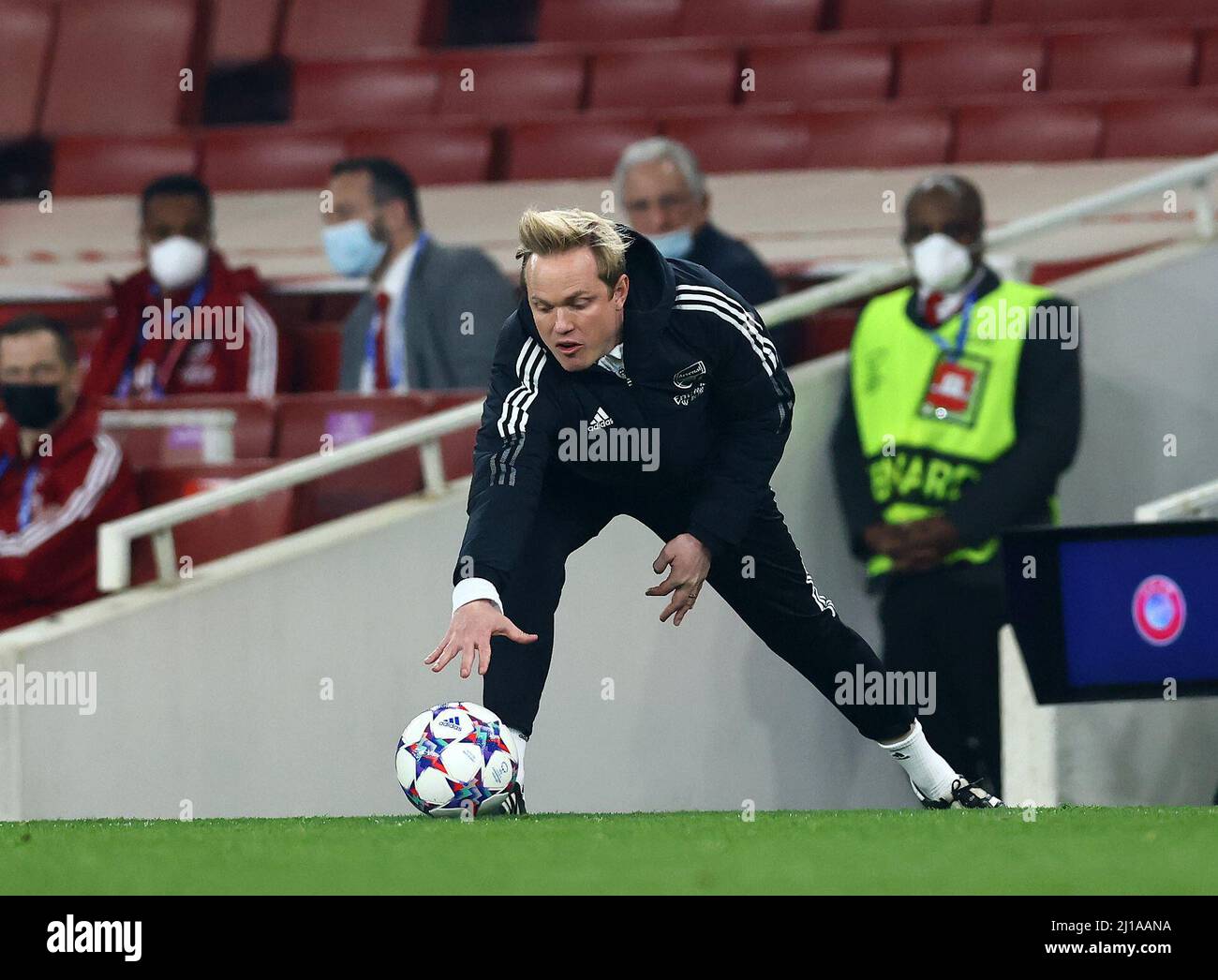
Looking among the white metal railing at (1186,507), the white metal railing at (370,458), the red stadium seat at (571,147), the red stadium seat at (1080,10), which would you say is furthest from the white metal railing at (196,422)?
the red stadium seat at (1080,10)

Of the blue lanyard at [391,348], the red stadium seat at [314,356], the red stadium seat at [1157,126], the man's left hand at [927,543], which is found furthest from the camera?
the red stadium seat at [1157,126]

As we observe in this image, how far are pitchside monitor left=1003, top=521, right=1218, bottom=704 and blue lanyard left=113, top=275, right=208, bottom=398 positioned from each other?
339 centimetres

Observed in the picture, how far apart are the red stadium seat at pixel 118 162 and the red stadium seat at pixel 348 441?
3.92m

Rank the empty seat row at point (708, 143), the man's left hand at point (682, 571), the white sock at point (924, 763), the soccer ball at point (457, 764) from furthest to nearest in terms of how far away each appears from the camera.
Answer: the empty seat row at point (708, 143) → the white sock at point (924, 763) → the soccer ball at point (457, 764) → the man's left hand at point (682, 571)

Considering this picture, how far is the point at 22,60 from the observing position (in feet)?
36.2

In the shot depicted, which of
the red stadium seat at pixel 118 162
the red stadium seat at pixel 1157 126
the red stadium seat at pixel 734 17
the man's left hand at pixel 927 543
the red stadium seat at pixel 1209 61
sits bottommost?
the man's left hand at pixel 927 543

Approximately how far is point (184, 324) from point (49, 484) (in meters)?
1.28

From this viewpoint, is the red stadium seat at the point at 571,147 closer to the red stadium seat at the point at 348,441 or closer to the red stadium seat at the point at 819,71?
the red stadium seat at the point at 819,71

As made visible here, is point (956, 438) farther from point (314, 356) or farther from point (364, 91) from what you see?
point (364, 91)

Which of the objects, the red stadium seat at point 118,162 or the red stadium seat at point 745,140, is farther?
the red stadium seat at point 118,162

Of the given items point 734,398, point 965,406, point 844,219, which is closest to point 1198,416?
point 965,406

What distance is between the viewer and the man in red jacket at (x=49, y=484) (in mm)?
6363

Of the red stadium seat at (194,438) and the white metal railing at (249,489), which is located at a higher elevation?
the red stadium seat at (194,438)
